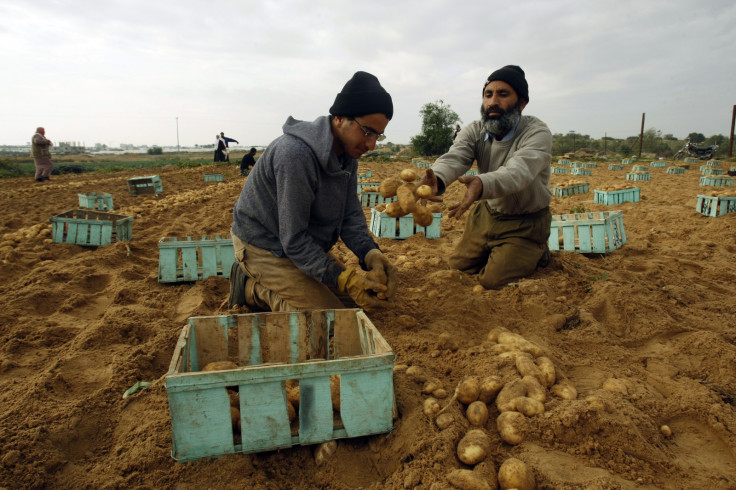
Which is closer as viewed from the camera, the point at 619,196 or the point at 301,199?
the point at 301,199

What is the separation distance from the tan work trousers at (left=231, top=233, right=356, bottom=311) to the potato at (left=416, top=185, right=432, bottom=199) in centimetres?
90

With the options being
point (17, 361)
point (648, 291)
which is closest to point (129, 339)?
point (17, 361)

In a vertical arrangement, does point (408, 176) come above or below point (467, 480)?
above

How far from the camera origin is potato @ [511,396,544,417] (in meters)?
1.79

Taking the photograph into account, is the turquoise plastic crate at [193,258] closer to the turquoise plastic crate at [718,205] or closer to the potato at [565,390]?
the potato at [565,390]

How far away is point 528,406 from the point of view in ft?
5.92

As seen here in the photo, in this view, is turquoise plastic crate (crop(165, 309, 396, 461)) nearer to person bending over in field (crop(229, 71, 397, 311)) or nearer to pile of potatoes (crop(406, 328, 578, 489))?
pile of potatoes (crop(406, 328, 578, 489))

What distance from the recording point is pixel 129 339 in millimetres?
2748

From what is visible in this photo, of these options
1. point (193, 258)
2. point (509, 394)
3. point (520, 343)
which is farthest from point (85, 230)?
point (509, 394)

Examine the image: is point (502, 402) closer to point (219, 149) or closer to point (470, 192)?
point (470, 192)

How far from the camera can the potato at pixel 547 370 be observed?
2.01m

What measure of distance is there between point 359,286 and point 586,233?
3.07m

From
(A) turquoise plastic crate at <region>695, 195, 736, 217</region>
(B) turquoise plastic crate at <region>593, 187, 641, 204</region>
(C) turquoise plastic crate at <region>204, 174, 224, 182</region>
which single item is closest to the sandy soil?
(A) turquoise plastic crate at <region>695, 195, 736, 217</region>

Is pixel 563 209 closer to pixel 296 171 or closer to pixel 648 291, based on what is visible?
pixel 648 291
